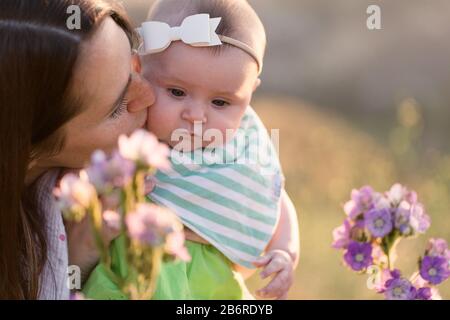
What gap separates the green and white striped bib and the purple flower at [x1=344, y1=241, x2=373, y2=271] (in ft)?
1.19

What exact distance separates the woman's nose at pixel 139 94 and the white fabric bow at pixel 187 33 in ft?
0.36

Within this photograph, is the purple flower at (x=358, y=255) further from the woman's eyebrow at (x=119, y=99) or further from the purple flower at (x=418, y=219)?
the woman's eyebrow at (x=119, y=99)

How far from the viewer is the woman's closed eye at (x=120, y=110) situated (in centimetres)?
200

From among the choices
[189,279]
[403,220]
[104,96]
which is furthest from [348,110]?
[403,220]

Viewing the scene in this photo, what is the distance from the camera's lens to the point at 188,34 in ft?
6.83

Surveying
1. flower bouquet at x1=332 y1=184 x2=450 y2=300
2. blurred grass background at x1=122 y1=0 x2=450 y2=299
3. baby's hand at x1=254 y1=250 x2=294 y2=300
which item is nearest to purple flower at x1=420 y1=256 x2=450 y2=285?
flower bouquet at x1=332 y1=184 x2=450 y2=300

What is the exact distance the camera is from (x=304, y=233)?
4.48 m

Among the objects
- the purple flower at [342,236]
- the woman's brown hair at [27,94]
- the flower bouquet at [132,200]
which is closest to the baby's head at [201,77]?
the woman's brown hair at [27,94]

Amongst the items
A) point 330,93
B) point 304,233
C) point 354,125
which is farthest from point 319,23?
point 304,233

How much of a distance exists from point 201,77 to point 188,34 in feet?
0.32

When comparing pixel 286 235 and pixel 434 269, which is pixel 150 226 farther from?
pixel 286 235

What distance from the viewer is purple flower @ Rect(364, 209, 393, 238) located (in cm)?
176

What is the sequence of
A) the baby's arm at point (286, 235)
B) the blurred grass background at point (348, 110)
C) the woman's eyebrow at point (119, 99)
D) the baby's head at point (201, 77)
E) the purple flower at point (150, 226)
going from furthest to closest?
the blurred grass background at point (348, 110)
the baby's arm at point (286, 235)
the baby's head at point (201, 77)
the woman's eyebrow at point (119, 99)
the purple flower at point (150, 226)
